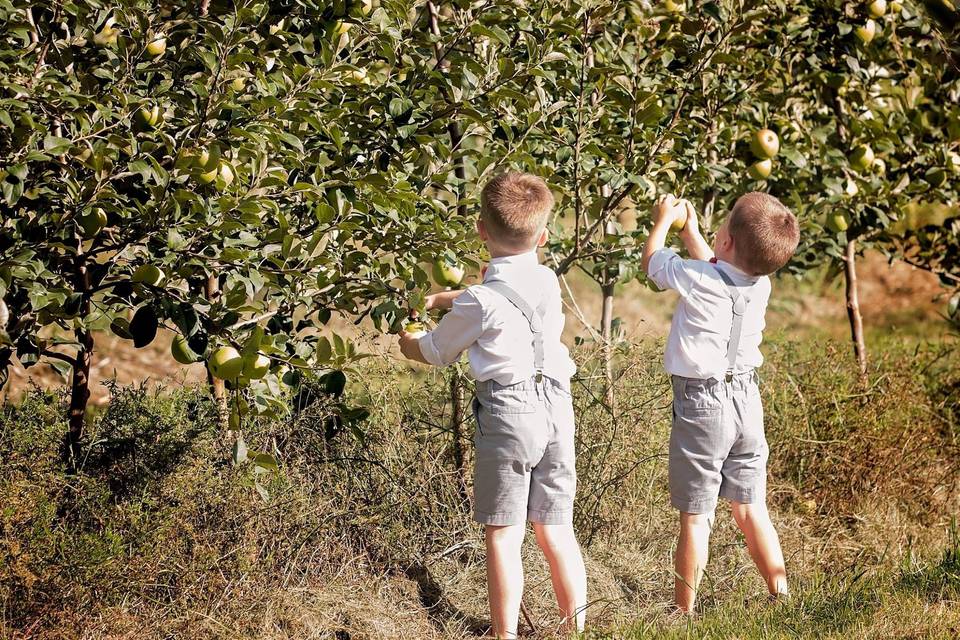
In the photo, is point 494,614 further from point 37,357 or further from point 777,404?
point 777,404

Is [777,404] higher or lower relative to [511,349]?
lower

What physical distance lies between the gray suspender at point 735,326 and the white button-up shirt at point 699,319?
0.01 m

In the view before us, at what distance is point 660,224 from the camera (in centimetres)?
290

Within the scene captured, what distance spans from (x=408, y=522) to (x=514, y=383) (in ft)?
2.89

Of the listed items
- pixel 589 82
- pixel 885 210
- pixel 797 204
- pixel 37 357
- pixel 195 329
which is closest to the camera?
pixel 195 329

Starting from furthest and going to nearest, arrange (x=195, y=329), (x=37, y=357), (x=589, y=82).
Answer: (x=589, y=82) → (x=37, y=357) → (x=195, y=329)

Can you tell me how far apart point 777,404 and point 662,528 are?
0.81 meters

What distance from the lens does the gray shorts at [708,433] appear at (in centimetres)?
277

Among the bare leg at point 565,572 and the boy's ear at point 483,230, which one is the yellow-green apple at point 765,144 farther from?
the bare leg at point 565,572

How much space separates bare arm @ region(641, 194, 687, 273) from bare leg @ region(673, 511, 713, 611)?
699mm

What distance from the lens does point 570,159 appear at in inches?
125

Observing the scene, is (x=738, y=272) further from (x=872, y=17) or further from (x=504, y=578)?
(x=872, y=17)

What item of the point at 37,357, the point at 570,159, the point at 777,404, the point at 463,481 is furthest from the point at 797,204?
the point at 37,357

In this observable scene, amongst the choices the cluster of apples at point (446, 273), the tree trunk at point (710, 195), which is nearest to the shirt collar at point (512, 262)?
the cluster of apples at point (446, 273)
